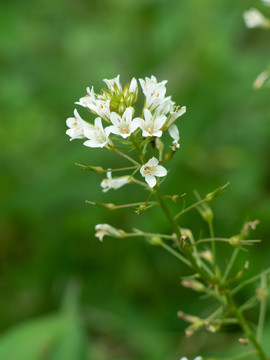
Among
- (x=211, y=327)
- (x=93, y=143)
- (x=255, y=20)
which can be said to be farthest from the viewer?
(x=255, y=20)

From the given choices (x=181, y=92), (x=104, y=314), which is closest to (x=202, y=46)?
(x=181, y=92)

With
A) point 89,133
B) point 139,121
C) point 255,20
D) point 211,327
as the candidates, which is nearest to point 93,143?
point 89,133

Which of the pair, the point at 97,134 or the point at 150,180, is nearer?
the point at 150,180

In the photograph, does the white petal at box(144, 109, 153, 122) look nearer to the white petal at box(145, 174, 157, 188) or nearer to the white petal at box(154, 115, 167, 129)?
the white petal at box(154, 115, 167, 129)

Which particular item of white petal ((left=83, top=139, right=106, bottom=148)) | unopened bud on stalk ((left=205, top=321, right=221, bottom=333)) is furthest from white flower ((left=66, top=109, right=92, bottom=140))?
unopened bud on stalk ((left=205, top=321, right=221, bottom=333))

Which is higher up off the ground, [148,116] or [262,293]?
[148,116]

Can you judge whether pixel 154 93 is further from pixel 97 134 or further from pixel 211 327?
pixel 211 327
